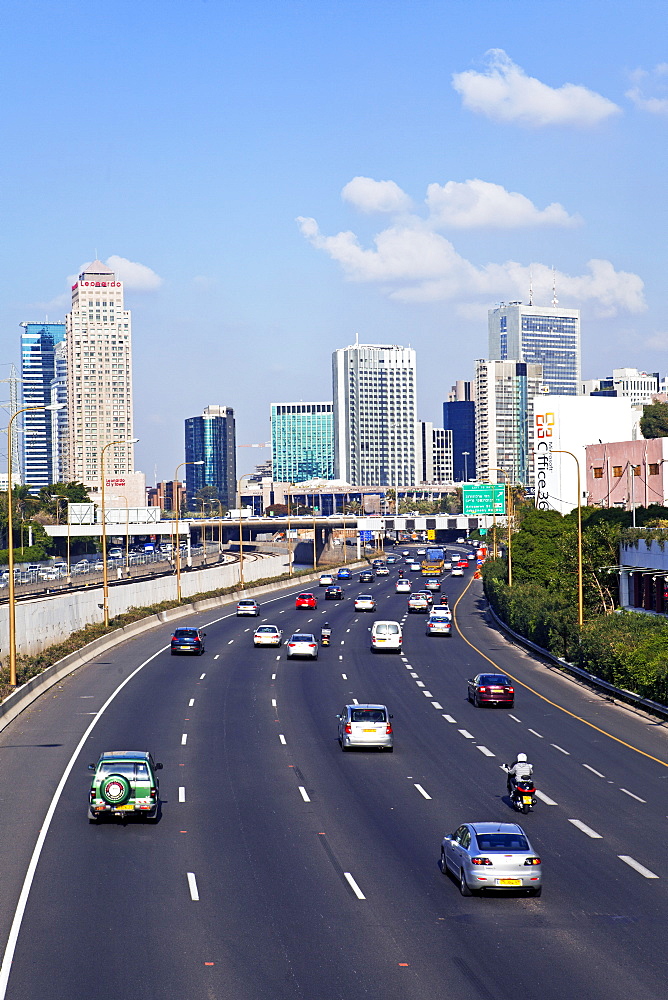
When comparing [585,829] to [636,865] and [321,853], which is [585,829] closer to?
[636,865]

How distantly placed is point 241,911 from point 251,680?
36.3 meters

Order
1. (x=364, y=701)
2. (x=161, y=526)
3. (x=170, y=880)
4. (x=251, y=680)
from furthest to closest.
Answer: (x=161, y=526) < (x=251, y=680) < (x=364, y=701) < (x=170, y=880)

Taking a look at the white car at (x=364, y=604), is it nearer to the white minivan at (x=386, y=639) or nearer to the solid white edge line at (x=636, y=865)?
the white minivan at (x=386, y=639)

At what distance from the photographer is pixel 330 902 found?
71.1ft

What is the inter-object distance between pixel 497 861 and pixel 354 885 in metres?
2.90

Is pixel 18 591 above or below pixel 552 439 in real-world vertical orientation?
below

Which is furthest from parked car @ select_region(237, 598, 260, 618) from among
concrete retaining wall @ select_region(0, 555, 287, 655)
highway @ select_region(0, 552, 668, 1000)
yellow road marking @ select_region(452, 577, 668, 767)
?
highway @ select_region(0, 552, 668, 1000)

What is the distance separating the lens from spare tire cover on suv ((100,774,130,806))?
27953 mm

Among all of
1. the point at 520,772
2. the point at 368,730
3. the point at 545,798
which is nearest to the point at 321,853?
the point at 520,772

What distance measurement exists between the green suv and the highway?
494 millimetres

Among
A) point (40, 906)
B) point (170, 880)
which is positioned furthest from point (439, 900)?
point (40, 906)

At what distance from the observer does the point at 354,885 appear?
899 inches

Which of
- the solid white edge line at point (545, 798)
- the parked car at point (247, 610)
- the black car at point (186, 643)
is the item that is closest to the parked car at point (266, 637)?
the black car at point (186, 643)

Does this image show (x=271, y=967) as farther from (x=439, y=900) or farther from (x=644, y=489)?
(x=644, y=489)
